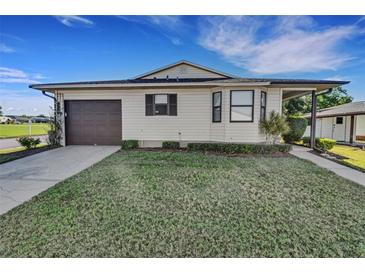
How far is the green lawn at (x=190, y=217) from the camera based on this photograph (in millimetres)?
2219

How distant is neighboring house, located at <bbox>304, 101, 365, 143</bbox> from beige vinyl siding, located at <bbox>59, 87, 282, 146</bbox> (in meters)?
9.87

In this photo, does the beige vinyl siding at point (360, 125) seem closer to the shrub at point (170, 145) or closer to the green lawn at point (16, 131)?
the shrub at point (170, 145)

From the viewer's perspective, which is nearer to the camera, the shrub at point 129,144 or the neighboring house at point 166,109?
the neighboring house at point 166,109

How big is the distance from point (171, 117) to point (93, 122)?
13.8ft

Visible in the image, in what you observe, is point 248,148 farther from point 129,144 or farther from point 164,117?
point 129,144

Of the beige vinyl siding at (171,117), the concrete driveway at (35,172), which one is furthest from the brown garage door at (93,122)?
the concrete driveway at (35,172)

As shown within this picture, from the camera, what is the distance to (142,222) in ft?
9.00

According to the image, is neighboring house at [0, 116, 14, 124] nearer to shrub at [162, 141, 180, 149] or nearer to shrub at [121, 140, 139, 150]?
shrub at [121, 140, 139, 150]

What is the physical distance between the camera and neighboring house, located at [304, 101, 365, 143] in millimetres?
13797

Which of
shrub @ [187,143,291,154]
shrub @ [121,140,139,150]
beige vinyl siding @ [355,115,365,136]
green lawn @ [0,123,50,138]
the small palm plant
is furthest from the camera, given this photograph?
green lawn @ [0,123,50,138]

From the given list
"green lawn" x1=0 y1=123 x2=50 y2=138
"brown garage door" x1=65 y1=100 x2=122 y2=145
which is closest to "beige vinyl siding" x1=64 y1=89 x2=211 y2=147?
"brown garage door" x1=65 y1=100 x2=122 y2=145

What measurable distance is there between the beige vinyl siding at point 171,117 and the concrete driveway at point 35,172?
2.55 meters

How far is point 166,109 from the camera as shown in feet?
30.8
